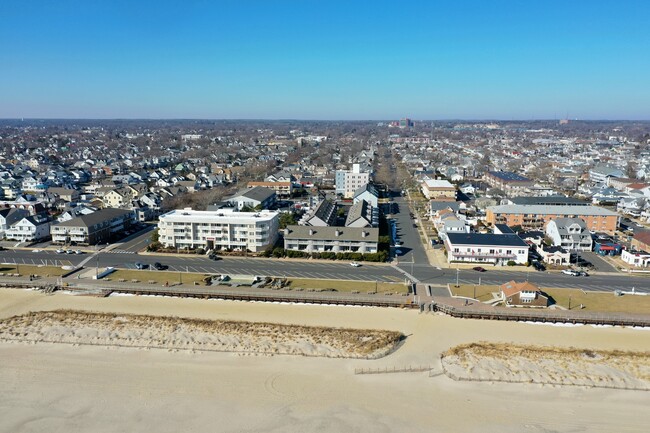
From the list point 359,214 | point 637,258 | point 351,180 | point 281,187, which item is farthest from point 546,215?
point 281,187

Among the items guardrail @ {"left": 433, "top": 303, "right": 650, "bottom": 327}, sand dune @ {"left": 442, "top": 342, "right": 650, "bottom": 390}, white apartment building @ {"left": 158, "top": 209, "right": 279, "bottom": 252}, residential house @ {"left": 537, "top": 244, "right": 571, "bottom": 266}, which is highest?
white apartment building @ {"left": 158, "top": 209, "right": 279, "bottom": 252}

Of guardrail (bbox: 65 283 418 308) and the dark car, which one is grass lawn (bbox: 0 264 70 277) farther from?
the dark car

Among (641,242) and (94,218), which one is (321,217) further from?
(641,242)

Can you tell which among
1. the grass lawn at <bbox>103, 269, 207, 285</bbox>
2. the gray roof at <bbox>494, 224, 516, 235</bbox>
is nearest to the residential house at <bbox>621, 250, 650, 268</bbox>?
the gray roof at <bbox>494, 224, 516, 235</bbox>

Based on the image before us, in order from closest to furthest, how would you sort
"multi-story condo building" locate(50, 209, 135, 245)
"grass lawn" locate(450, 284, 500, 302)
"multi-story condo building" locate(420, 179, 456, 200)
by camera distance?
"grass lawn" locate(450, 284, 500, 302), "multi-story condo building" locate(50, 209, 135, 245), "multi-story condo building" locate(420, 179, 456, 200)

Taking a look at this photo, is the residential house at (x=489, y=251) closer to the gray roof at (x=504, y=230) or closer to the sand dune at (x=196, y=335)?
the gray roof at (x=504, y=230)

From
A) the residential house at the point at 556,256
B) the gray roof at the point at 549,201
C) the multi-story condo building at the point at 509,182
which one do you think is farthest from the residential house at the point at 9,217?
the multi-story condo building at the point at 509,182
